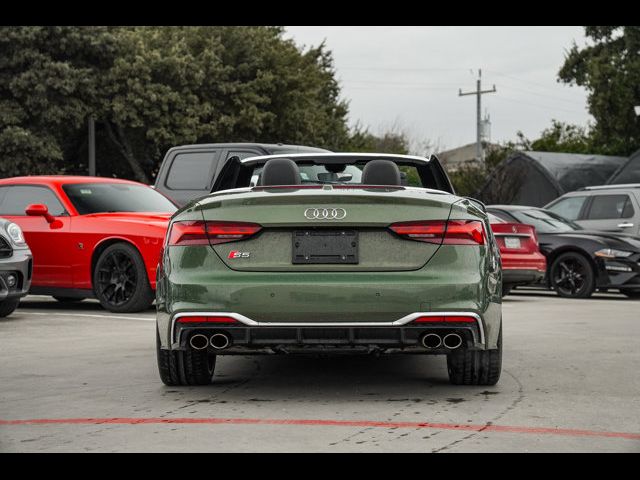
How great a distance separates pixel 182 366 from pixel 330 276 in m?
1.29

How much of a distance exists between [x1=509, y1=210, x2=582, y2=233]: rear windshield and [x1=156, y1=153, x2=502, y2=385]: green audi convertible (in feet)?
38.3

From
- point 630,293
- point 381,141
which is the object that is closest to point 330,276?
point 630,293

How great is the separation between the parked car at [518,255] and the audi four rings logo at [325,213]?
9.58 metres

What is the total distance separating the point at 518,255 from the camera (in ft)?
52.3

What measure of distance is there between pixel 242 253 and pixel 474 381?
172 cm

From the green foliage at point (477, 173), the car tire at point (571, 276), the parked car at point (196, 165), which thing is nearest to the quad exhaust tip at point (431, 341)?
the parked car at point (196, 165)

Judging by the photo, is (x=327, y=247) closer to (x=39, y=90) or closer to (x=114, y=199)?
(x=114, y=199)

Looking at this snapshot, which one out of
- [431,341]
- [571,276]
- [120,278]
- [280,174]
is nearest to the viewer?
[431,341]

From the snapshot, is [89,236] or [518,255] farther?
[518,255]

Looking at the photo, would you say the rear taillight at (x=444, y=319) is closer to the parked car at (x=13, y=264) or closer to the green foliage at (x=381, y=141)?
the parked car at (x=13, y=264)

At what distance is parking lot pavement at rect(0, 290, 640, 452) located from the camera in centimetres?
549

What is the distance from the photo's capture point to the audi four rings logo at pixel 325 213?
6.45 meters
